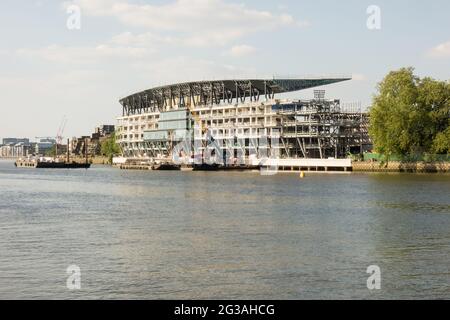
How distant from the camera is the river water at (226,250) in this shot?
93.1 ft

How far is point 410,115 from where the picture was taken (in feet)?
456

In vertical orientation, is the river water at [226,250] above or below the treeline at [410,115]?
below

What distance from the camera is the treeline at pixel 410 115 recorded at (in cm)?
14112

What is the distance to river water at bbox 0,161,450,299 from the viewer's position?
93.1 feet

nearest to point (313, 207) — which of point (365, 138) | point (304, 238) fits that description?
point (304, 238)

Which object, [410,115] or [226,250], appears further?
[410,115]

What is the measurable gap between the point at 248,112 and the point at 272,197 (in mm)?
115777

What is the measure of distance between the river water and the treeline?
74.6 m

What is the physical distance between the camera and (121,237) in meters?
43.8

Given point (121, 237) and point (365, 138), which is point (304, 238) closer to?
point (121, 237)

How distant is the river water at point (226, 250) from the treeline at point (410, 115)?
74.6m

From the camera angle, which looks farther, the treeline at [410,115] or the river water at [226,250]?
the treeline at [410,115]

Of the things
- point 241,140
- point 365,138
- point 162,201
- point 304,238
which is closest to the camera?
point 304,238

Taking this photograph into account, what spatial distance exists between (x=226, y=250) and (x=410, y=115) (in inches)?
4287
